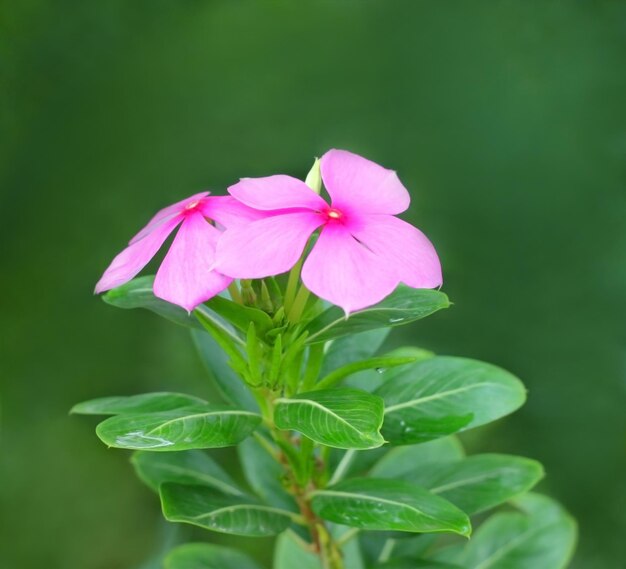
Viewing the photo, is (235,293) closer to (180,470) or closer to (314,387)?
(314,387)

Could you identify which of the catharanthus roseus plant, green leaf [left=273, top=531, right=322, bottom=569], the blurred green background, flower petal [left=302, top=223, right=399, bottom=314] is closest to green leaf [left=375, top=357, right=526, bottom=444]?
the catharanthus roseus plant

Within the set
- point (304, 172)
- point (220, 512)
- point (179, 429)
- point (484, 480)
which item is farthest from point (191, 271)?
point (304, 172)

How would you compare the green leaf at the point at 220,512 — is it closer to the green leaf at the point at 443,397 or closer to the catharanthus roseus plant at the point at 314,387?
the catharanthus roseus plant at the point at 314,387

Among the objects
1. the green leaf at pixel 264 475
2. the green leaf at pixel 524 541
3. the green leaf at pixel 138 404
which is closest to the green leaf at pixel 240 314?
the green leaf at pixel 138 404

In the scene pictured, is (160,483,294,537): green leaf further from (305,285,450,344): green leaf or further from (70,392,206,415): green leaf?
(305,285,450,344): green leaf

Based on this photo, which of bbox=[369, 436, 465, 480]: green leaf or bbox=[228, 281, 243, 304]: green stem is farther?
bbox=[369, 436, 465, 480]: green leaf

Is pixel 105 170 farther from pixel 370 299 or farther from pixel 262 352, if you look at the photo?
pixel 370 299
